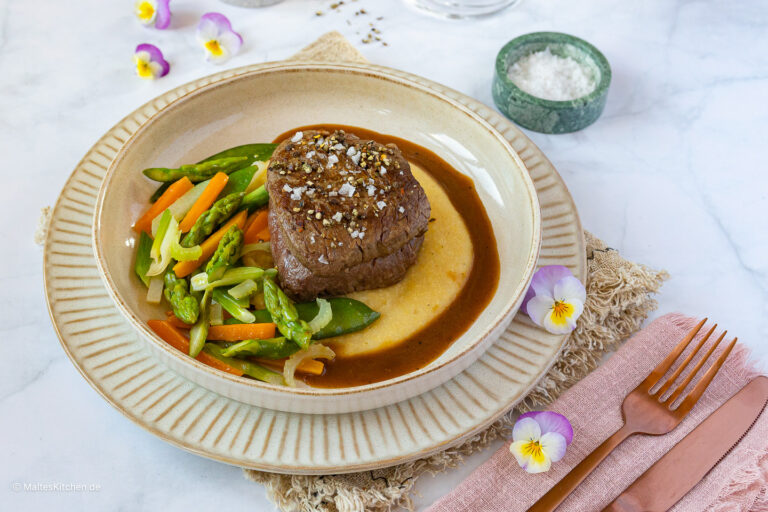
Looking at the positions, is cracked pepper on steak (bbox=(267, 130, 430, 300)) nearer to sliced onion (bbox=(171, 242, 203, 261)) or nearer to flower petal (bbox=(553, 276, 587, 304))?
sliced onion (bbox=(171, 242, 203, 261))

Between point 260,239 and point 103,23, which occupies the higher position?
point 103,23

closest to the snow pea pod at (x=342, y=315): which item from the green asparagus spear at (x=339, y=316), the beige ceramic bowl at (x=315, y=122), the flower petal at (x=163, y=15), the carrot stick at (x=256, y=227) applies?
the green asparagus spear at (x=339, y=316)

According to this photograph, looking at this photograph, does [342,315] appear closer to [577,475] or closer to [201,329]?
[201,329]

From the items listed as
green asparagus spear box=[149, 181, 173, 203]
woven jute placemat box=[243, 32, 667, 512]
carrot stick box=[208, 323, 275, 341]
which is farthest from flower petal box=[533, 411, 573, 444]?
green asparagus spear box=[149, 181, 173, 203]

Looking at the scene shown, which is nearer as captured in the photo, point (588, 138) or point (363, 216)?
point (363, 216)

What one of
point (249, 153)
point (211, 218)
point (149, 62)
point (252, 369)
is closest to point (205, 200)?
point (211, 218)

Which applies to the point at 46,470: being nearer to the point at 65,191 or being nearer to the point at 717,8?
the point at 65,191

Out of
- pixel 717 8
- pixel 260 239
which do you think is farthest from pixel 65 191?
pixel 717 8
